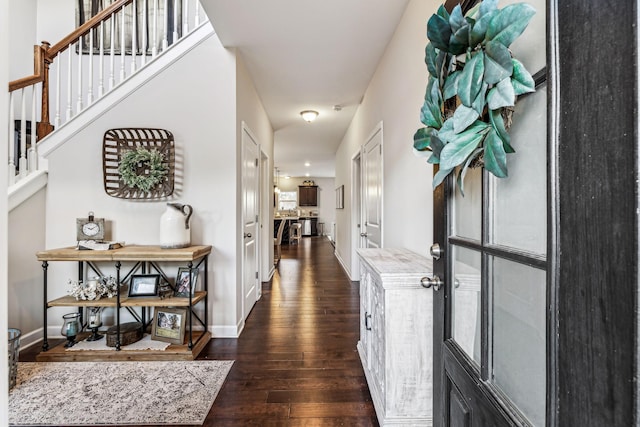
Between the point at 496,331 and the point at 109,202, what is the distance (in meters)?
3.07

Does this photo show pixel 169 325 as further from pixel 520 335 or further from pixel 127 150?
pixel 520 335

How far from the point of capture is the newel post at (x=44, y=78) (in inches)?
105

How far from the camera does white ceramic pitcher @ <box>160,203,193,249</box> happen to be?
8.12ft

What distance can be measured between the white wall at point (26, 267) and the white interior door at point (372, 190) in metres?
3.10

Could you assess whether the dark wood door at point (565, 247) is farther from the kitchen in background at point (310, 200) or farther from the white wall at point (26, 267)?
the kitchen in background at point (310, 200)

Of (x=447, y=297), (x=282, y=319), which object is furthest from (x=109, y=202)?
(x=447, y=297)

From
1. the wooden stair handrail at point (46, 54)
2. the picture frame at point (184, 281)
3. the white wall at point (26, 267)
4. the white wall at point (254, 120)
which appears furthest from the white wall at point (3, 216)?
the wooden stair handrail at point (46, 54)

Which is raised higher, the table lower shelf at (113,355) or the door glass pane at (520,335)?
the door glass pane at (520,335)

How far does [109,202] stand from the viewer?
2723 mm

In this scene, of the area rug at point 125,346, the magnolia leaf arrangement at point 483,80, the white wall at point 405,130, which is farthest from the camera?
the area rug at point 125,346

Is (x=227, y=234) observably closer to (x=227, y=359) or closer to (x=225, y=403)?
(x=227, y=359)

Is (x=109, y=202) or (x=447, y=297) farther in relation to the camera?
(x=109, y=202)

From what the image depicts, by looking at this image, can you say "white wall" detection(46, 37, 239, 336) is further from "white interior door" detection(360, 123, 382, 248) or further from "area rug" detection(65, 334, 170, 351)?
"white interior door" detection(360, 123, 382, 248)

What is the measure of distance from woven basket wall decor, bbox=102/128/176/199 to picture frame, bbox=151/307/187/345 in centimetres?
100
